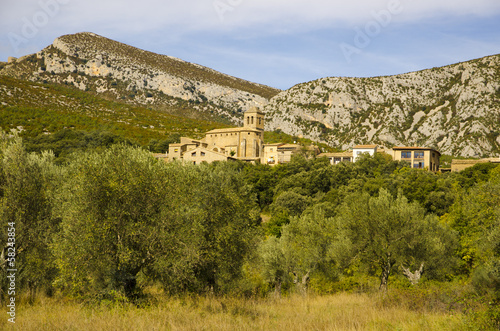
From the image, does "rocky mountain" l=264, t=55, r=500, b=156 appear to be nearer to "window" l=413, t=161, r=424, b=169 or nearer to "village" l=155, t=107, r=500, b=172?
"village" l=155, t=107, r=500, b=172

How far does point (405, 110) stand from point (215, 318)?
14901 cm

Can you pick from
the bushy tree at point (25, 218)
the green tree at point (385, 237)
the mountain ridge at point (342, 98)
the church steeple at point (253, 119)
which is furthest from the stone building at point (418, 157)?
the bushy tree at point (25, 218)

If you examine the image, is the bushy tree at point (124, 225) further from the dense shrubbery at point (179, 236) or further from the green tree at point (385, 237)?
the green tree at point (385, 237)

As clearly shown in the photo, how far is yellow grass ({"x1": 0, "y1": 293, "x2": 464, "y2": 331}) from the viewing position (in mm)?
11922

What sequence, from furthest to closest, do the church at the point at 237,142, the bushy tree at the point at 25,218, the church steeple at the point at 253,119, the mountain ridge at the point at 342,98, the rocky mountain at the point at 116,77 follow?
the rocky mountain at the point at 116,77 < the mountain ridge at the point at 342,98 < the church steeple at the point at 253,119 < the church at the point at 237,142 < the bushy tree at the point at 25,218

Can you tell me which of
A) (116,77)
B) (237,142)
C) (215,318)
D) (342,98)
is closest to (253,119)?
(237,142)

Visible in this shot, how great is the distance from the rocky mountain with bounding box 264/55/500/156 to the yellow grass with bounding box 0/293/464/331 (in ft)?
380

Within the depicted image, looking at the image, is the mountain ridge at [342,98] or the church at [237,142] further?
the mountain ridge at [342,98]

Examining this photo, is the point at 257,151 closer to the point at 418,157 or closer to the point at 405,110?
the point at 418,157

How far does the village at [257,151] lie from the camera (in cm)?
8588

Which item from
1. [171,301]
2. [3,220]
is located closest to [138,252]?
[171,301]

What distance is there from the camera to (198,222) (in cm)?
1828

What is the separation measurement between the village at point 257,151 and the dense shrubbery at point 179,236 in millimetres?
52935

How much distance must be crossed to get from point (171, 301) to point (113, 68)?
612 ft
